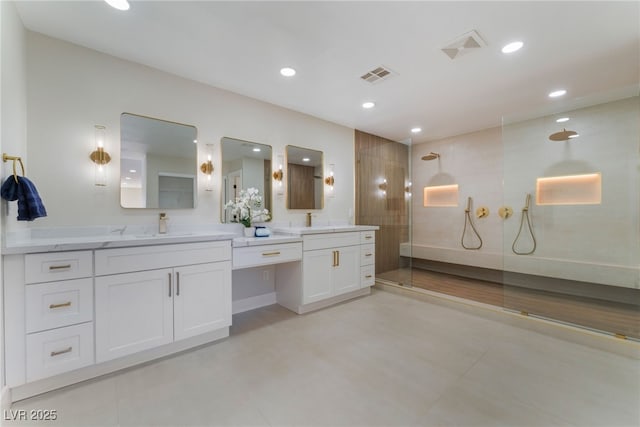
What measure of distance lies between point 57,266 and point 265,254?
1535 millimetres

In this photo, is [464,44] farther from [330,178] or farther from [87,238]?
[87,238]

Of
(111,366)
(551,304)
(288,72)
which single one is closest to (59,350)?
(111,366)

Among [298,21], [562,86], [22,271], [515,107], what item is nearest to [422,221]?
[515,107]

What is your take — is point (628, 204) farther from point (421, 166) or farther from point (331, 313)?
point (331, 313)

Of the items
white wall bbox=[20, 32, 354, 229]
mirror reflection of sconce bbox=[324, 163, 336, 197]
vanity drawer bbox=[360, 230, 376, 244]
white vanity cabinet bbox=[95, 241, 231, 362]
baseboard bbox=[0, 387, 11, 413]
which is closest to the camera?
baseboard bbox=[0, 387, 11, 413]

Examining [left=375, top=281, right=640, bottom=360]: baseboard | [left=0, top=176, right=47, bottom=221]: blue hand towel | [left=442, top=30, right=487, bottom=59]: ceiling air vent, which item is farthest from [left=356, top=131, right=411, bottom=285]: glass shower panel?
[left=0, top=176, right=47, bottom=221]: blue hand towel

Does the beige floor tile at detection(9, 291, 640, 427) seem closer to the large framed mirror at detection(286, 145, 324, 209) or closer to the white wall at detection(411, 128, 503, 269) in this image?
the large framed mirror at detection(286, 145, 324, 209)

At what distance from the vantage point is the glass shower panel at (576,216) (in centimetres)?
288

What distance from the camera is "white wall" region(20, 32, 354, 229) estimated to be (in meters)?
2.00

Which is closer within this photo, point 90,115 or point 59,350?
point 59,350

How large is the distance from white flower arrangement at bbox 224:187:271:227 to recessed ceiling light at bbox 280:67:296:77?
4.26 ft

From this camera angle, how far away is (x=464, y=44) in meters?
2.15

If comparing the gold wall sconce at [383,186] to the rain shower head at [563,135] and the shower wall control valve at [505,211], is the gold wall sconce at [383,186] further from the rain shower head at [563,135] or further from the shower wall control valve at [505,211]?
the rain shower head at [563,135]

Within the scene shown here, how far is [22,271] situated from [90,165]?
101 cm
